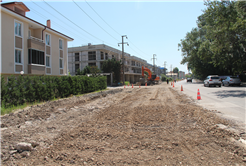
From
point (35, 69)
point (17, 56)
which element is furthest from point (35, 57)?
point (17, 56)

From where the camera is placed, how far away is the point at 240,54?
2598 centimetres

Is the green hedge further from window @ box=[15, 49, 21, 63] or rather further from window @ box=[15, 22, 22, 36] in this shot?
window @ box=[15, 22, 22, 36]

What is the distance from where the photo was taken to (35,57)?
20359 mm

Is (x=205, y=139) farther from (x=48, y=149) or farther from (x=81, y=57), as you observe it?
(x=81, y=57)

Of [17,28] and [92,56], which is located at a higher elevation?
[92,56]

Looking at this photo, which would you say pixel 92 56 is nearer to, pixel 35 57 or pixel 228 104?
pixel 35 57

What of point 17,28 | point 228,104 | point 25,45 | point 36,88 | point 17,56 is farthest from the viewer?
point 25,45

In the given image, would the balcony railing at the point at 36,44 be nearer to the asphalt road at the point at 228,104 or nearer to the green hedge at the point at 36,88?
the green hedge at the point at 36,88

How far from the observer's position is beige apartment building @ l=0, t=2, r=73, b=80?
16641 millimetres

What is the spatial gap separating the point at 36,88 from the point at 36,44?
1152 cm

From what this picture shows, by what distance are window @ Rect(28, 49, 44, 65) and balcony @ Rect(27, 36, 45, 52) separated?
1.63ft

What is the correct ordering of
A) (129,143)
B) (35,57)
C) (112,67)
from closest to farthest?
1. (129,143)
2. (35,57)
3. (112,67)

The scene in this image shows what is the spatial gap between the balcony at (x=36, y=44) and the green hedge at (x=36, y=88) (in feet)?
24.7

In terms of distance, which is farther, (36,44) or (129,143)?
(36,44)
